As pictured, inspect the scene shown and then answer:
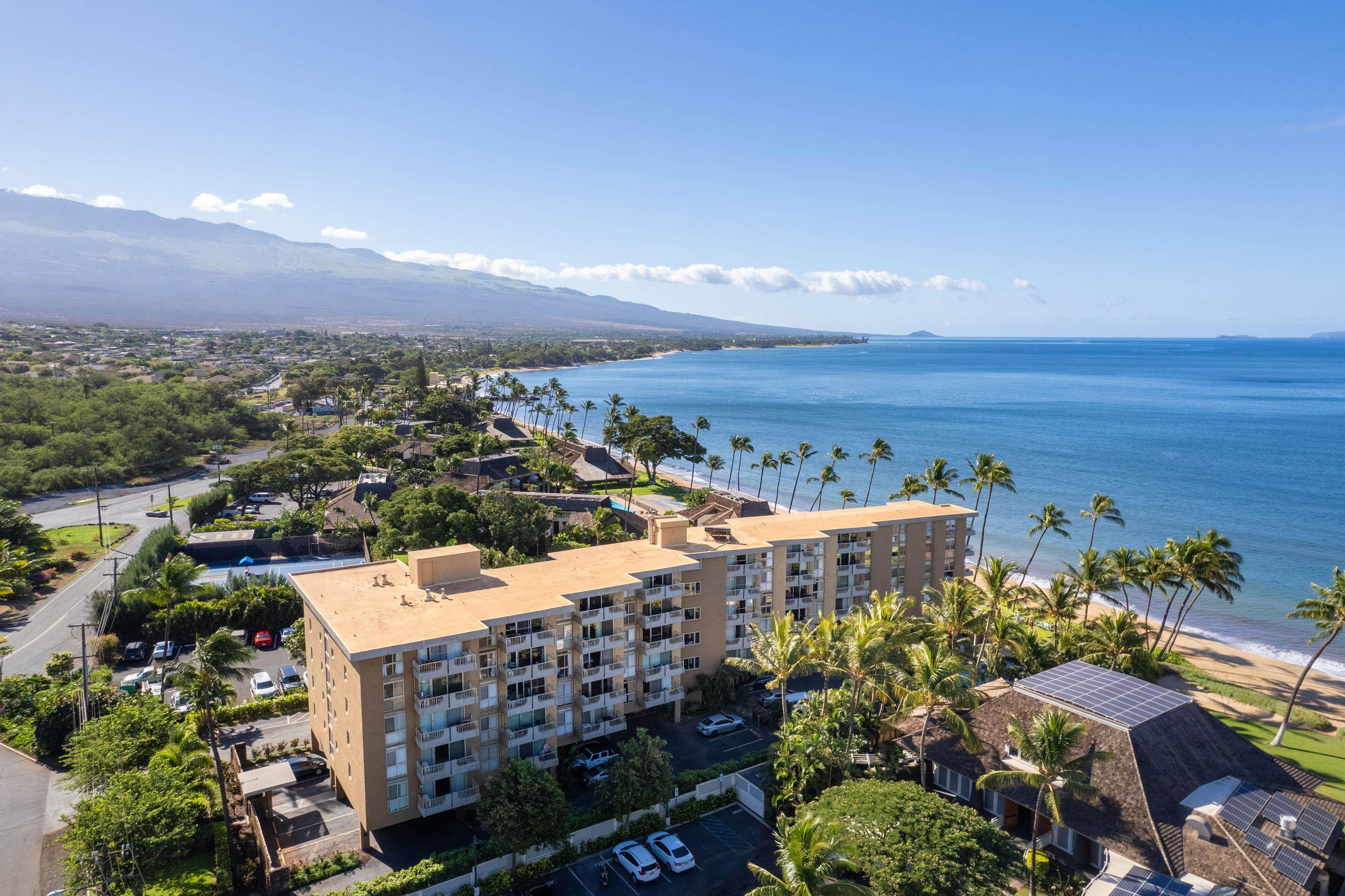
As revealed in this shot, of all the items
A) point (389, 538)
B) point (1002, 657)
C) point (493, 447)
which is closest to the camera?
point (1002, 657)

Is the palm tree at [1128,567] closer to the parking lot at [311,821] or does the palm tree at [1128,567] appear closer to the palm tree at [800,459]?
the palm tree at [800,459]

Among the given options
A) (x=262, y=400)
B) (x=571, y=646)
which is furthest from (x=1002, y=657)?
(x=262, y=400)

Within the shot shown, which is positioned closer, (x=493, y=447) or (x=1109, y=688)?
(x=1109, y=688)

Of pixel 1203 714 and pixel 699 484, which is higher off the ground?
pixel 1203 714

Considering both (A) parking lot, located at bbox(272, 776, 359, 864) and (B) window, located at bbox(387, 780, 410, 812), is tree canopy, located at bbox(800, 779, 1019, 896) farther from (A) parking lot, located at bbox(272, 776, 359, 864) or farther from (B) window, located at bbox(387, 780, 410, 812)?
(A) parking lot, located at bbox(272, 776, 359, 864)

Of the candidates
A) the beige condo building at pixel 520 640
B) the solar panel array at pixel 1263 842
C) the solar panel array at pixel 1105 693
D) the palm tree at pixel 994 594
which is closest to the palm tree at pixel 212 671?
the beige condo building at pixel 520 640

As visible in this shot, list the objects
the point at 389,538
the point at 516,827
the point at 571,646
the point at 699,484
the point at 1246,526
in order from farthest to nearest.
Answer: the point at 699,484 < the point at 1246,526 < the point at 389,538 < the point at 571,646 < the point at 516,827

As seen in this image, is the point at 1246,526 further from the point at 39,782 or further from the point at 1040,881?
the point at 39,782
